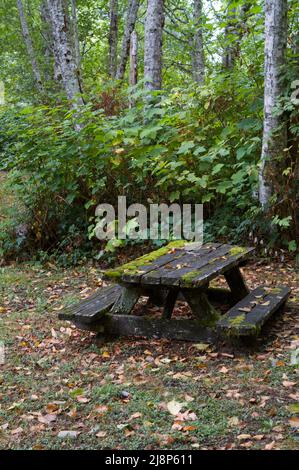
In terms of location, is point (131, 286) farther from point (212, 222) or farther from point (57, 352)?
point (212, 222)

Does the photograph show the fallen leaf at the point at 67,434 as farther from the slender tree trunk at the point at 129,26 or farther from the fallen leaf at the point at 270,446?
the slender tree trunk at the point at 129,26

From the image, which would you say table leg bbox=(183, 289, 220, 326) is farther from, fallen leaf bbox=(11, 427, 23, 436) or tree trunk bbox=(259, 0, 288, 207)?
tree trunk bbox=(259, 0, 288, 207)

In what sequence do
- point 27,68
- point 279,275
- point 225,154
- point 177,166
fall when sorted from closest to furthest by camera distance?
point 279,275 → point 225,154 → point 177,166 → point 27,68

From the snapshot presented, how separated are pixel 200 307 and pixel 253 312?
1.62ft

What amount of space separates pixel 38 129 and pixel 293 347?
5.40 metres

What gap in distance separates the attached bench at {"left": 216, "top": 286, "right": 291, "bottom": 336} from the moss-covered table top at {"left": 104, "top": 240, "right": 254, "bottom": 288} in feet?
1.23

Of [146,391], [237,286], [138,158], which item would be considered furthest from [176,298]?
[138,158]

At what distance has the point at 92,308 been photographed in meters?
4.72

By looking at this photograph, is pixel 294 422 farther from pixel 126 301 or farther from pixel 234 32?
pixel 234 32

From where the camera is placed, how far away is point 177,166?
734 cm

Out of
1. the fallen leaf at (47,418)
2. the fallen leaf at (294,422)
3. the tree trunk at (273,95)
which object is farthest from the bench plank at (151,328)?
the tree trunk at (273,95)

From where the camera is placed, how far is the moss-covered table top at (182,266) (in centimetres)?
426

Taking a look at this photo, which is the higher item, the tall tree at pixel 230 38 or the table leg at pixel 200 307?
the tall tree at pixel 230 38
